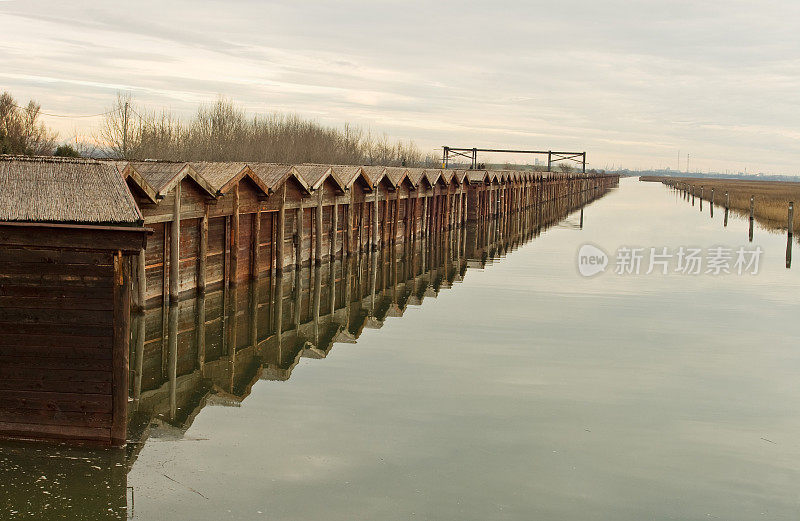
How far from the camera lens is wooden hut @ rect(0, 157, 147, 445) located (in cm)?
1041

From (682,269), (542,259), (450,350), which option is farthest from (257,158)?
(450,350)

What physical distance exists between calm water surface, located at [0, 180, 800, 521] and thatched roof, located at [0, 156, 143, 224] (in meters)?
2.76

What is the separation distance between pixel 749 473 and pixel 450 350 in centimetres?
761

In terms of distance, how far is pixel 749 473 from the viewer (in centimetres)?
1140

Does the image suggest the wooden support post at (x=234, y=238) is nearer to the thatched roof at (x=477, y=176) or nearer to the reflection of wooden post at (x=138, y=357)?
the reflection of wooden post at (x=138, y=357)

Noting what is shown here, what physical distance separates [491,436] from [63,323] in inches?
227

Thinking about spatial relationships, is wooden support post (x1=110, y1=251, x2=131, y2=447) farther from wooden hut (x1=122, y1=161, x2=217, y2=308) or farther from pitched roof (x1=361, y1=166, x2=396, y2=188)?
pitched roof (x1=361, y1=166, x2=396, y2=188)

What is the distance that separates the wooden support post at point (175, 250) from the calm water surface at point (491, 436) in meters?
4.16

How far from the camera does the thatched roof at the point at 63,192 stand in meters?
10.3

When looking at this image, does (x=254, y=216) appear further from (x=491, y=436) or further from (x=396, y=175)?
(x=396, y=175)

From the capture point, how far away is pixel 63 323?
10500 mm

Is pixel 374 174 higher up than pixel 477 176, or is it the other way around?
pixel 477 176

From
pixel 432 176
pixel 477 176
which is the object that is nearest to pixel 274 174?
pixel 432 176

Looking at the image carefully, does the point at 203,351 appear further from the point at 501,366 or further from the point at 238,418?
the point at 501,366
